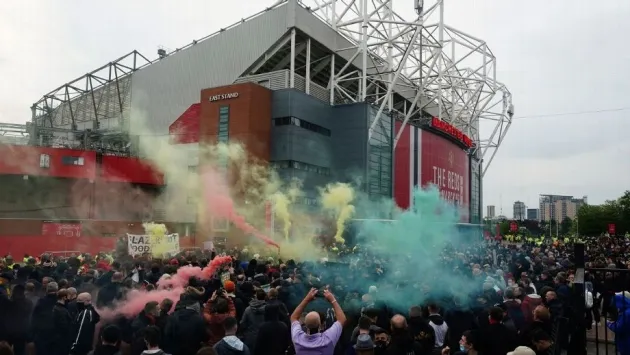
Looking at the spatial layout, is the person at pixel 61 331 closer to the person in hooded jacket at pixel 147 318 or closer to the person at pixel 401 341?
the person in hooded jacket at pixel 147 318

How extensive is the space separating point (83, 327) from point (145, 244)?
1272cm

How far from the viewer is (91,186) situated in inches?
1351

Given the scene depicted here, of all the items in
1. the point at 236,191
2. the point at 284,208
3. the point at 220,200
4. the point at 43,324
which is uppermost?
the point at 236,191

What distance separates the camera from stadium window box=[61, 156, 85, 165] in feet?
109

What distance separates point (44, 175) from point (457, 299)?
104 ft

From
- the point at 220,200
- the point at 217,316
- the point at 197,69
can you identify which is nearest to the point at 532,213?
the point at 197,69

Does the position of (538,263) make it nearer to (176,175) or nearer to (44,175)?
(176,175)

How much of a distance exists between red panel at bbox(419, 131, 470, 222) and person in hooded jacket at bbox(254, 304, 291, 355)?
38.8 m

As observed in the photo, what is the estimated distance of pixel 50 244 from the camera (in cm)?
2325

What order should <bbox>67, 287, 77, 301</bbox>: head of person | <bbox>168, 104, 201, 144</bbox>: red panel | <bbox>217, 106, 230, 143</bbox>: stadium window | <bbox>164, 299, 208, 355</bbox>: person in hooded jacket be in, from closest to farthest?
<bbox>164, 299, 208, 355</bbox>: person in hooded jacket → <bbox>67, 287, 77, 301</bbox>: head of person → <bbox>217, 106, 230, 143</bbox>: stadium window → <bbox>168, 104, 201, 144</bbox>: red panel

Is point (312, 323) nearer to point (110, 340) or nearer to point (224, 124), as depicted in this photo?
point (110, 340)

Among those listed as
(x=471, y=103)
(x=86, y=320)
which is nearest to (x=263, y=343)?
(x=86, y=320)

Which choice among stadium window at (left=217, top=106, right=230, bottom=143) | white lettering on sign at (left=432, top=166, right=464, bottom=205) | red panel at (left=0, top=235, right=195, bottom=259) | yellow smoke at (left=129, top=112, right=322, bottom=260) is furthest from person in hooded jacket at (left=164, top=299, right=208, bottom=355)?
white lettering on sign at (left=432, top=166, right=464, bottom=205)

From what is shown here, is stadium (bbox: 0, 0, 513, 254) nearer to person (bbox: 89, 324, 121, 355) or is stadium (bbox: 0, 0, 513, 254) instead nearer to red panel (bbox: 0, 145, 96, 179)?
red panel (bbox: 0, 145, 96, 179)
